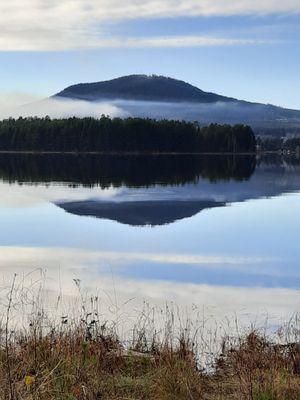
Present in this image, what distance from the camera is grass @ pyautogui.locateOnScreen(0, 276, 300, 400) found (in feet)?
22.8

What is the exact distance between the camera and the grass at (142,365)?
695cm

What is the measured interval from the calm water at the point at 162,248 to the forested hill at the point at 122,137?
100514mm

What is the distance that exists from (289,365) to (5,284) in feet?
23.3

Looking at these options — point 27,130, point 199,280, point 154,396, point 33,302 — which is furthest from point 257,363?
point 27,130

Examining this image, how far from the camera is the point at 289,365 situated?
8.88 m

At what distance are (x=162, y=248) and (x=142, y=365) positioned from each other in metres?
11.0

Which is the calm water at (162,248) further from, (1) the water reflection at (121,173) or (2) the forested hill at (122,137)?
(2) the forested hill at (122,137)

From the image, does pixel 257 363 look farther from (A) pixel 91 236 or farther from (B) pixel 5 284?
(A) pixel 91 236

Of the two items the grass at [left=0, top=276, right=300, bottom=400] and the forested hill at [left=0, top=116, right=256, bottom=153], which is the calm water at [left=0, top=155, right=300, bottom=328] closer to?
the grass at [left=0, top=276, right=300, bottom=400]

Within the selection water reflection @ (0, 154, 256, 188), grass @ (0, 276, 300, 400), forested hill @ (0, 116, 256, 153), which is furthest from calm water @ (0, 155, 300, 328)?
forested hill @ (0, 116, 256, 153)

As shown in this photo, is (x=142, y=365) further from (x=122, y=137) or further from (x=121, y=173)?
(x=122, y=137)

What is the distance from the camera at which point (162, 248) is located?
781 inches

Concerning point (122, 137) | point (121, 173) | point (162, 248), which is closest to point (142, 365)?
point (162, 248)

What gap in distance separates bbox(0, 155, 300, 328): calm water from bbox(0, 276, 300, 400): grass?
2301 millimetres
